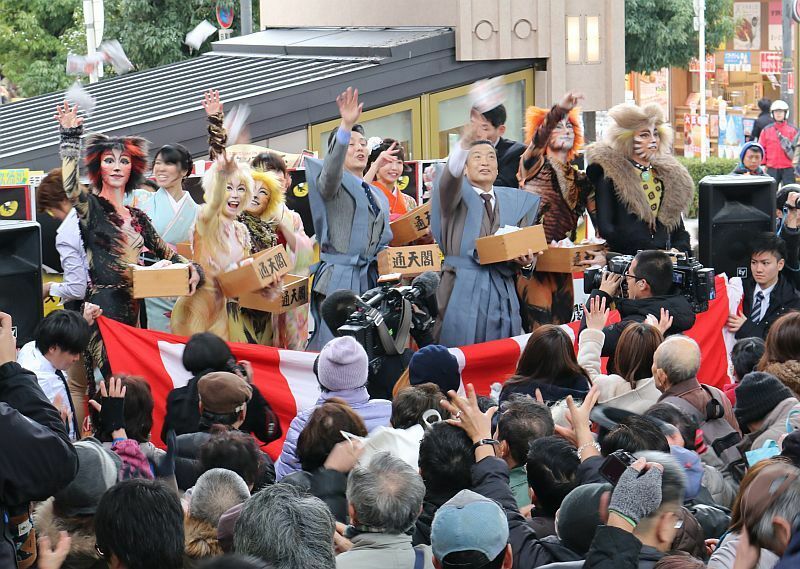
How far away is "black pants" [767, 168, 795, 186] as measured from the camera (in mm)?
16688

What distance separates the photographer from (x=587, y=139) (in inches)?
653

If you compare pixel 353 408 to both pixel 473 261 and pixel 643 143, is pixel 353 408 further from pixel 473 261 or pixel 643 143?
pixel 643 143

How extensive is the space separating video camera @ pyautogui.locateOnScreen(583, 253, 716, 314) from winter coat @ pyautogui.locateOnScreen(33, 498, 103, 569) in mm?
3658

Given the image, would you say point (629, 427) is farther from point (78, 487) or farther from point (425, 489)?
point (78, 487)

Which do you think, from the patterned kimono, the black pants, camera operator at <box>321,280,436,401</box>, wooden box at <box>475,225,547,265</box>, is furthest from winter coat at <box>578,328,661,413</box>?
the black pants

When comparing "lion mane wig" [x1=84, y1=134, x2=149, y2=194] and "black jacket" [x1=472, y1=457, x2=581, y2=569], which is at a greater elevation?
"lion mane wig" [x1=84, y1=134, x2=149, y2=194]

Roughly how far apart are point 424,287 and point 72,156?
2.00 meters

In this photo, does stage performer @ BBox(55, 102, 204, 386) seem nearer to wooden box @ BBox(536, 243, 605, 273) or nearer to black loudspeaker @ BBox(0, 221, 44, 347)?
black loudspeaker @ BBox(0, 221, 44, 347)

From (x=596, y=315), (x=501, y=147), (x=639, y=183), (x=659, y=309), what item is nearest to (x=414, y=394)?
(x=596, y=315)

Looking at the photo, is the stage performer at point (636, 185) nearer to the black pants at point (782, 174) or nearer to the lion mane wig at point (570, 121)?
the lion mane wig at point (570, 121)

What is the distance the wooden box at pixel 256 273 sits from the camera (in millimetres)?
7266

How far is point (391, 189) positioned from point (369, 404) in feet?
13.8

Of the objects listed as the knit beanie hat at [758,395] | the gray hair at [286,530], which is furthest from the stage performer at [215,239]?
the gray hair at [286,530]

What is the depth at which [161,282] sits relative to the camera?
695 cm
